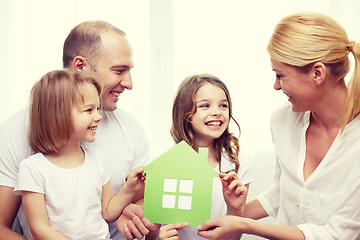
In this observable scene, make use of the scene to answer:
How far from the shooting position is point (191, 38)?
2.88 m

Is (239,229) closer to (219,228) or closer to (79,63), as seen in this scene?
(219,228)

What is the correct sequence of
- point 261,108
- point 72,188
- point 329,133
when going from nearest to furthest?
point 72,188
point 329,133
point 261,108

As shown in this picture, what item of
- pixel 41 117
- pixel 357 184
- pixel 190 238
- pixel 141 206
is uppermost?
pixel 41 117

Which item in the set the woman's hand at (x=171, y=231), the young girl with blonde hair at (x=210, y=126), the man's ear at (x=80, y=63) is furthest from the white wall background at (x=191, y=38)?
the woman's hand at (x=171, y=231)

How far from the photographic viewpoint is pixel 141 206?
172cm

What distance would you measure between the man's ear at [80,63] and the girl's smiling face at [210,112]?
0.49m

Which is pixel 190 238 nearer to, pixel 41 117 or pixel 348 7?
pixel 41 117

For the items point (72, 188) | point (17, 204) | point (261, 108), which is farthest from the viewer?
point (261, 108)

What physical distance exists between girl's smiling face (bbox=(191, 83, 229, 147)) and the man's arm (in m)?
0.78

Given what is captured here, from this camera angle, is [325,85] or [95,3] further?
[95,3]

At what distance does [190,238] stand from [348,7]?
192cm

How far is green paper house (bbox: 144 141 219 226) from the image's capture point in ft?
4.91

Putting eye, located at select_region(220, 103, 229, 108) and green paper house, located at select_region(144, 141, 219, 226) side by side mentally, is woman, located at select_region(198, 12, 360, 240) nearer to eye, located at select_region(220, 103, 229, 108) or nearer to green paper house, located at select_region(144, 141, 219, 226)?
green paper house, located at select_region(144, 141, 219, 226)

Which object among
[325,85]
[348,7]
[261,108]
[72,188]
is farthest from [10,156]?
[348,7]
